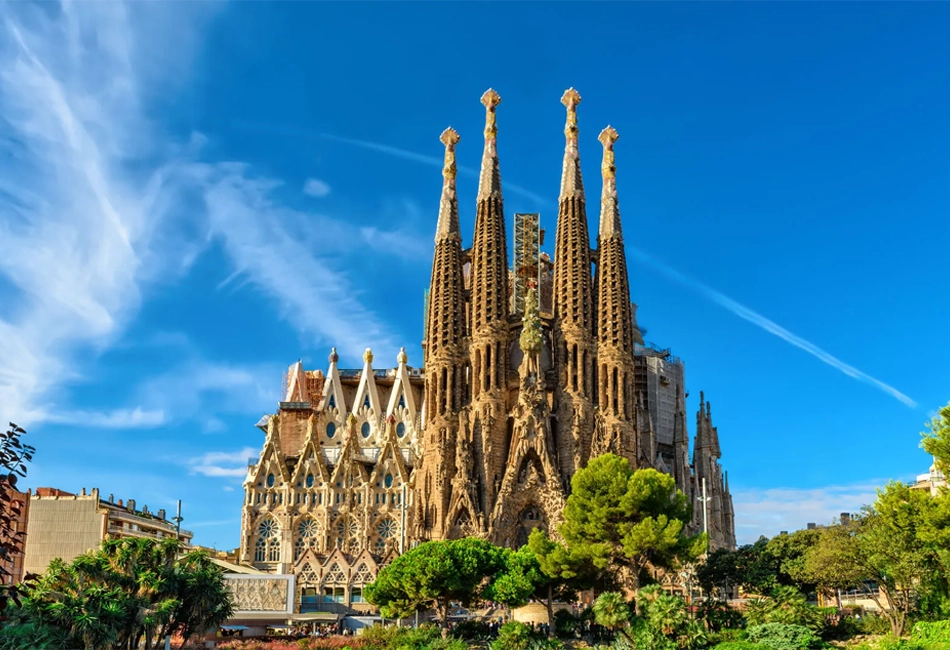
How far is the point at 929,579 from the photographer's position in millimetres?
32750

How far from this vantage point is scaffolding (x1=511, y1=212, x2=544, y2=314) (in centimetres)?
6450

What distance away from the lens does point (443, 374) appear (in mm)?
58250

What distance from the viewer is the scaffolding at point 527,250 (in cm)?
6450

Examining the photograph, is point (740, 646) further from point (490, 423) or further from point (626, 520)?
point (490, 423)

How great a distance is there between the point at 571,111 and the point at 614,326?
648 inches

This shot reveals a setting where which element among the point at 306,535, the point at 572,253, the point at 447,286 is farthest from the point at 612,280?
the point at 306,535

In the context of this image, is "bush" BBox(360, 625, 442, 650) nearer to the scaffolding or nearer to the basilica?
the basilica

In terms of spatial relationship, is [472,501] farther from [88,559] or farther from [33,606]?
[33,606]

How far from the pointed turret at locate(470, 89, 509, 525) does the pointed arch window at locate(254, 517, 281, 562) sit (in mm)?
14694

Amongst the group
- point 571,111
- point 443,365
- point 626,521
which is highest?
point 571,111

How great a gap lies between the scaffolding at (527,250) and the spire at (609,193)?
520 cm

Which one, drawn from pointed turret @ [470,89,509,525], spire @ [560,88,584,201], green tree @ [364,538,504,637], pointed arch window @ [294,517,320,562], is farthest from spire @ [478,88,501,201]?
green tree @ [364,538,504,637]

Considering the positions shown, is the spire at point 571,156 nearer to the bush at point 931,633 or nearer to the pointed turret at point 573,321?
the pointed turret at point 573,321

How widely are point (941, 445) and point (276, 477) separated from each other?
139ft
